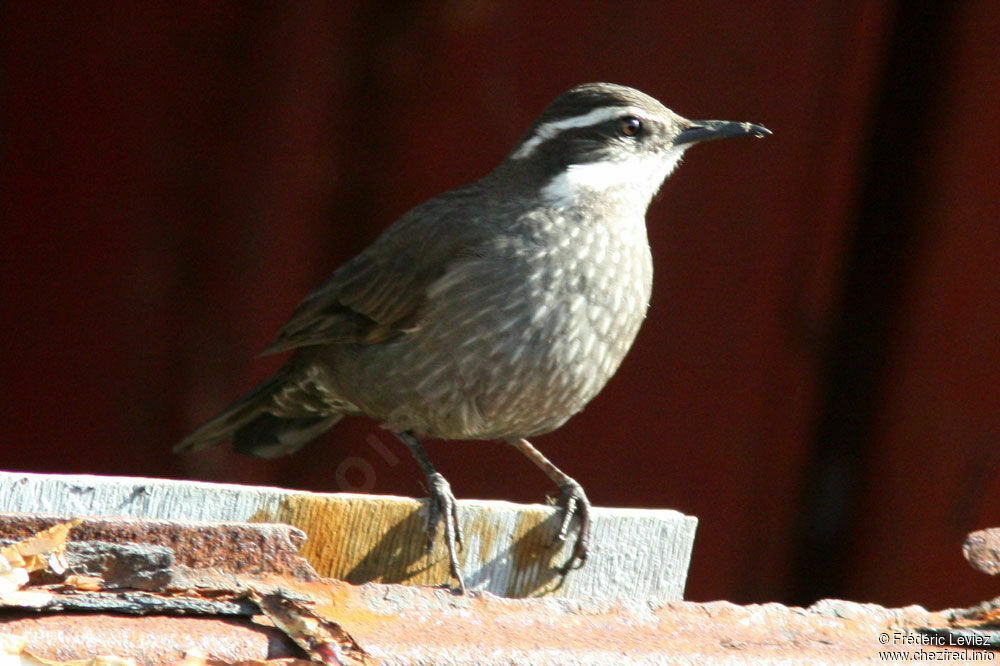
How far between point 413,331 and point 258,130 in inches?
50.6

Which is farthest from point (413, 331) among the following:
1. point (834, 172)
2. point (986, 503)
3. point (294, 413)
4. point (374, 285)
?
point (986, 503)

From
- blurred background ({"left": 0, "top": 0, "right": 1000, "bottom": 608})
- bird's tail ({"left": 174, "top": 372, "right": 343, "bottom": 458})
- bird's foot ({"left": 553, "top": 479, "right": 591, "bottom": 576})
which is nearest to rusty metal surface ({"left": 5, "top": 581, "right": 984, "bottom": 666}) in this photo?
A: bird's foot ({"left": 553, "top": 479, "right": 591, "bottom": 576})

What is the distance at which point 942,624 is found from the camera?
273 cm

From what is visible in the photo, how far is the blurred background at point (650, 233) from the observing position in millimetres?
4375

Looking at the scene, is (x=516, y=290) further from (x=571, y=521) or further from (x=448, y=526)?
(x=448, y=526)

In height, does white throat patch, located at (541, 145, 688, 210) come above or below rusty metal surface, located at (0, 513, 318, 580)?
above

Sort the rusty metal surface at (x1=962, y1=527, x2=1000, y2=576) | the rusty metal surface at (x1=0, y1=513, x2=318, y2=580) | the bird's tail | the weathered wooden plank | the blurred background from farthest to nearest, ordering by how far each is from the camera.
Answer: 1. the bird's tail
2. the blurred background
3. the rusty metal surface at (x1=962, y1=527, x2=1000, y2=576)
4. the weathered wooden plank
5. the rusty metal surface at (x1=0, y1=513, x2=318, y2=580)

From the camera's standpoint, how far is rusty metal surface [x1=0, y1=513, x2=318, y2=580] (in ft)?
7.49

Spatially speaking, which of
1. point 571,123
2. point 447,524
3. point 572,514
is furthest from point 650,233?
point 447,524

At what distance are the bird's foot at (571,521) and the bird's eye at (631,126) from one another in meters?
1.19

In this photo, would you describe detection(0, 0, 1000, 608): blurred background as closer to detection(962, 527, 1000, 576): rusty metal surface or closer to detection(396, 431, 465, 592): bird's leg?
detection(962, 527, 1000, 576): rusty metal surface

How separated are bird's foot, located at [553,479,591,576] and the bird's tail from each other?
1435mm

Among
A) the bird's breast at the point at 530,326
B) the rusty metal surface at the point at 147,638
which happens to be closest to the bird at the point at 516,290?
the bird's breast at the point at 530,326

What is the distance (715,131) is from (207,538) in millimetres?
2288
